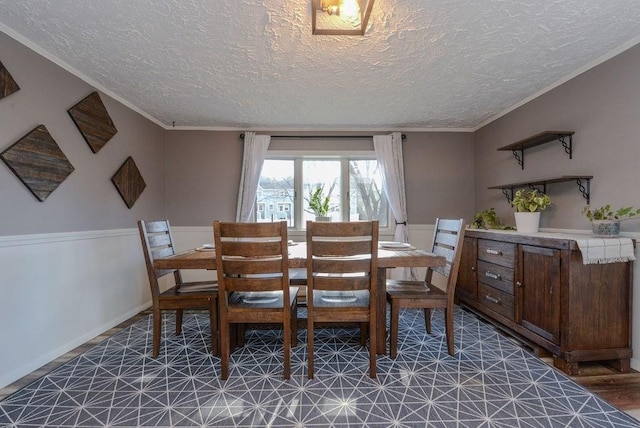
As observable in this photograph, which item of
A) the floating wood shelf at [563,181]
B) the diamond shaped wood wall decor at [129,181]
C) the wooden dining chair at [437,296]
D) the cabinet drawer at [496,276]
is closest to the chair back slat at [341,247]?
the wooden dining chair at [437,296]

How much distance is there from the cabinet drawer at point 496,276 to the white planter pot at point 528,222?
15.6 inches

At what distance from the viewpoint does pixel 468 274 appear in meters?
3.03

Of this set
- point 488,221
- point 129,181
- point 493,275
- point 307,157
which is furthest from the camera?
point 307,157

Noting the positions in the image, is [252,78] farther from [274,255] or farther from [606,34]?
[606,34]

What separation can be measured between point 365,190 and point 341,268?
2.31 metres

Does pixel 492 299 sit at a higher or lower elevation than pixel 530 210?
lower

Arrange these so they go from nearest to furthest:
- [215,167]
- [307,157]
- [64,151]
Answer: [64,151]
[215,167]
[307,157]

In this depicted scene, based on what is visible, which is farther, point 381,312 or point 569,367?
point 381,312

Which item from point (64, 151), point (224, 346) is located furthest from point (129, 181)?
point (224, 346)

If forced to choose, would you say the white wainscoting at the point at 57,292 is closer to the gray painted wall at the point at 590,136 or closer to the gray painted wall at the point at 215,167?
the gray painted wall at the point at 215,167

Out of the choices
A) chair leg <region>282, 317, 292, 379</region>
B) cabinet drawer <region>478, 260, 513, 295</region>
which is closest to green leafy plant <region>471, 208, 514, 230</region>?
cabinet drawer <region>478, 260, 513, 295</region>

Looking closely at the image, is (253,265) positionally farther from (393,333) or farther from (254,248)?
(393,333)

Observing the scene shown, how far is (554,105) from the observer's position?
101 inches

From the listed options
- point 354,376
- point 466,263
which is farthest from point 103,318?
point 466,263
